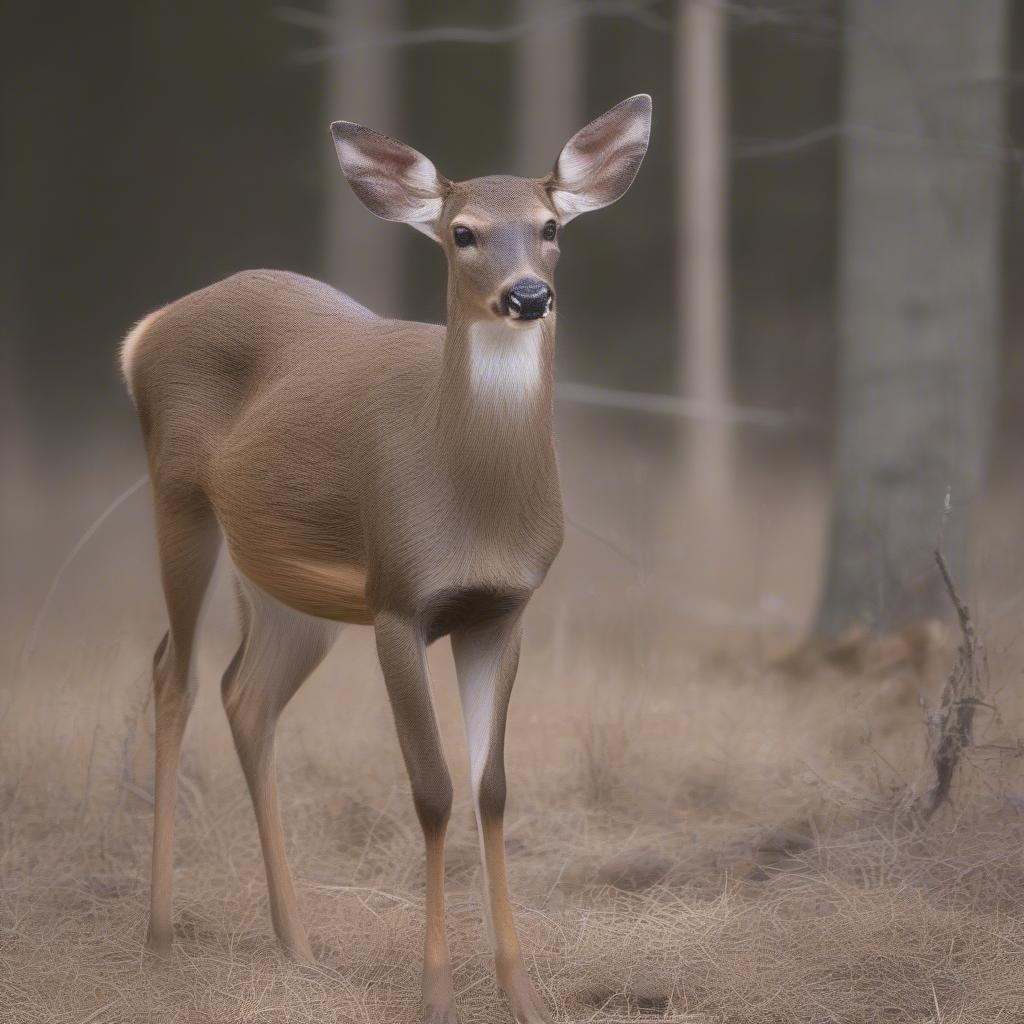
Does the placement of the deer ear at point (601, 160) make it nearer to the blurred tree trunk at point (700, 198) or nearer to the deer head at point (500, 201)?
the deer head at point (500, 201)

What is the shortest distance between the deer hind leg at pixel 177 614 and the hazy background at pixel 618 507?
36cm

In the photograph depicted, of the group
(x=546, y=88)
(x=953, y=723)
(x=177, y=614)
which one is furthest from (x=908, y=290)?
(x=546, y=88)

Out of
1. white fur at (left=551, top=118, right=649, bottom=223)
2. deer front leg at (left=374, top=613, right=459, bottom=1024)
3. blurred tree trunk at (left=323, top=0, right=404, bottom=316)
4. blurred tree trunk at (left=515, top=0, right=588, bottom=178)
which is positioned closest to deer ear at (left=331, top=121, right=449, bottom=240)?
white fur at (left=551, top=118, right=649, bottom=223)

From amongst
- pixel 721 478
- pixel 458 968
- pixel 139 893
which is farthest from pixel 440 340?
pixel 721 478

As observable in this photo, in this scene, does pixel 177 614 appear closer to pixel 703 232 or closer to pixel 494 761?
pixel 494 761

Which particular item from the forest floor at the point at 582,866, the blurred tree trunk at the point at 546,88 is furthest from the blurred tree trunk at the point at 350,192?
the forest floor at the point at 582,866

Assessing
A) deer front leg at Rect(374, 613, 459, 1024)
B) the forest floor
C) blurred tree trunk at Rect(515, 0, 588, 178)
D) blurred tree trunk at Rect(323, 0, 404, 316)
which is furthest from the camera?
blurred tree trunk at Rect(323, 0, 404, 316)

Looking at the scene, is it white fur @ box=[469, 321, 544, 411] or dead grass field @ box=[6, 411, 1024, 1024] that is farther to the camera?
dead grass field @ box=[6, 411, 1024, 1024]

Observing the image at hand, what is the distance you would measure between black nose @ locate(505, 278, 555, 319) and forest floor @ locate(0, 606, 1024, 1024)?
1709 mm

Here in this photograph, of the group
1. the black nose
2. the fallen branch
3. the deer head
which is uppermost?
the deer head

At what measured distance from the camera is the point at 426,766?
401cm

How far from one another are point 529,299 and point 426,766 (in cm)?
116

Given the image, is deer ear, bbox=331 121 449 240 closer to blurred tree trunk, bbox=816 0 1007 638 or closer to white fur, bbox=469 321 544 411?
white fur, bbox=469 321 544 411

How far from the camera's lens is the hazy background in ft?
15.0
